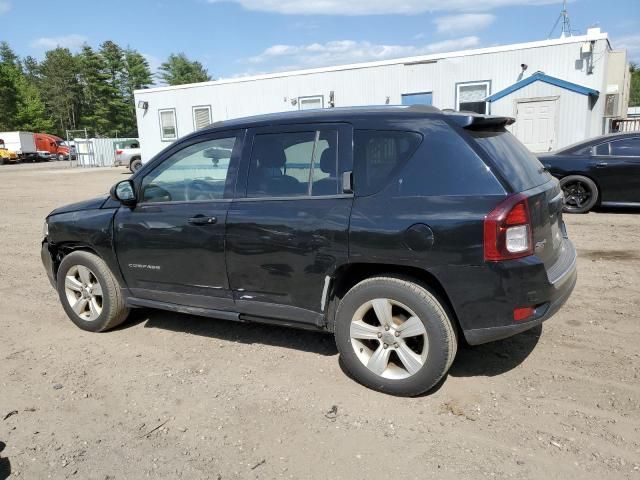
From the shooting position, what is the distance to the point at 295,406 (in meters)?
3.39

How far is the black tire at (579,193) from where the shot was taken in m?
9.41

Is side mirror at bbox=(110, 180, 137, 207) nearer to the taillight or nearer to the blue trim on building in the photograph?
the taillight

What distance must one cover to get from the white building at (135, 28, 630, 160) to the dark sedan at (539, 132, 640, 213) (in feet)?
18.3

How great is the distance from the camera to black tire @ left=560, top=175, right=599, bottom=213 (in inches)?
370

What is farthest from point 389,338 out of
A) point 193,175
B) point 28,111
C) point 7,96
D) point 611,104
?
point 28,111

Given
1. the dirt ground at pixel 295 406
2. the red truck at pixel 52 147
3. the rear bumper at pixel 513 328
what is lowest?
the dirt ground at pixel 295 406

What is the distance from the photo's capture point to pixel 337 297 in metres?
3.64

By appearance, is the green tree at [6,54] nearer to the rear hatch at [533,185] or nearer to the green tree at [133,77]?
the green tree at [133,77]

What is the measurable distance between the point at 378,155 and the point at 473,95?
45.0 feet

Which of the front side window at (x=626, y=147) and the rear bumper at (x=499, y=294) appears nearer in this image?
the rear bumper at (x=499, y=294)

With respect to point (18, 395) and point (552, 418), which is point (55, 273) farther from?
point (552, 418)

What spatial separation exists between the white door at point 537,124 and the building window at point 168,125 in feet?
44.9

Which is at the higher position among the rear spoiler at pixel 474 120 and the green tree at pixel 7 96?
the green tree at pixel 7 96

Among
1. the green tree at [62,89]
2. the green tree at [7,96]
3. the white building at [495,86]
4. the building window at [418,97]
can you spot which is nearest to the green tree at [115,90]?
the green tree at [62,89]
